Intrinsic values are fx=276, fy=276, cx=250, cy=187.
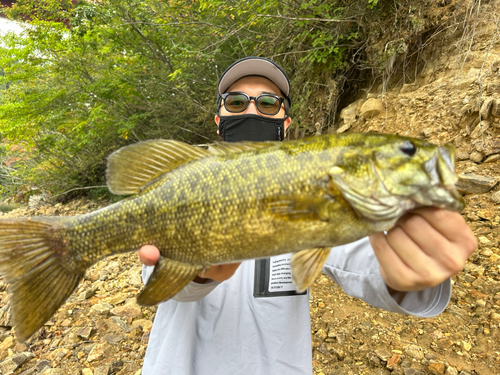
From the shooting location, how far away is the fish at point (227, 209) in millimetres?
1281

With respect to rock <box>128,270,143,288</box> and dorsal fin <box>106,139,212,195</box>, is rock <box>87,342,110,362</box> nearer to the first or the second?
Answer: rock <box>128,270,143,288</box>

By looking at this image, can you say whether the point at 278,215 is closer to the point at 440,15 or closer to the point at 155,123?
the point at 440,15

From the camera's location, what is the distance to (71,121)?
963cm

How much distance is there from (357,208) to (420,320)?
2575mm

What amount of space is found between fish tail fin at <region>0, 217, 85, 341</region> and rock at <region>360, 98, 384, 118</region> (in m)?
5.03

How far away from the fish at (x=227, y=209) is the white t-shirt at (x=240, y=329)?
1.63 feet

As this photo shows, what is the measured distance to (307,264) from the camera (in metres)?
1.38

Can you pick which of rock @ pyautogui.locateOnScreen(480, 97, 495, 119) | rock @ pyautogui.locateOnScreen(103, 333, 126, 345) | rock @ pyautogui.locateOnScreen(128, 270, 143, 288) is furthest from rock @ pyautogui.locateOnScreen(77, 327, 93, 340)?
rock @ pyautogui.locateOnScreen(480, 97, 495, 119)

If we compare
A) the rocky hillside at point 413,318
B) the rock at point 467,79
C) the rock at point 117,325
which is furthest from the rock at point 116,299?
the rock at point 467,79

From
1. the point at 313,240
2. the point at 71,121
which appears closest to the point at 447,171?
the point at 313,240

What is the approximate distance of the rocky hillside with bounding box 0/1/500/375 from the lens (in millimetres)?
2762

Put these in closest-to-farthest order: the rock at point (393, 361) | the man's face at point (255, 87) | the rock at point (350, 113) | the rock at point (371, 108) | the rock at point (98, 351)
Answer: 1. the rock at point (393, 361)
2. the man's face at point (255, 87)
3. the rock at point (98, 351)
4. the rock at point (371, 108)
5. the rock at point (350, 113)

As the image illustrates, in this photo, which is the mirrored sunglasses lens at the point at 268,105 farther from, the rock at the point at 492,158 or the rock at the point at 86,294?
the rock at the point at 86,294

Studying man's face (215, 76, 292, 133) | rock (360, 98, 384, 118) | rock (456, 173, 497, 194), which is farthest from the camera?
rock (360, 98, 384, 118)
